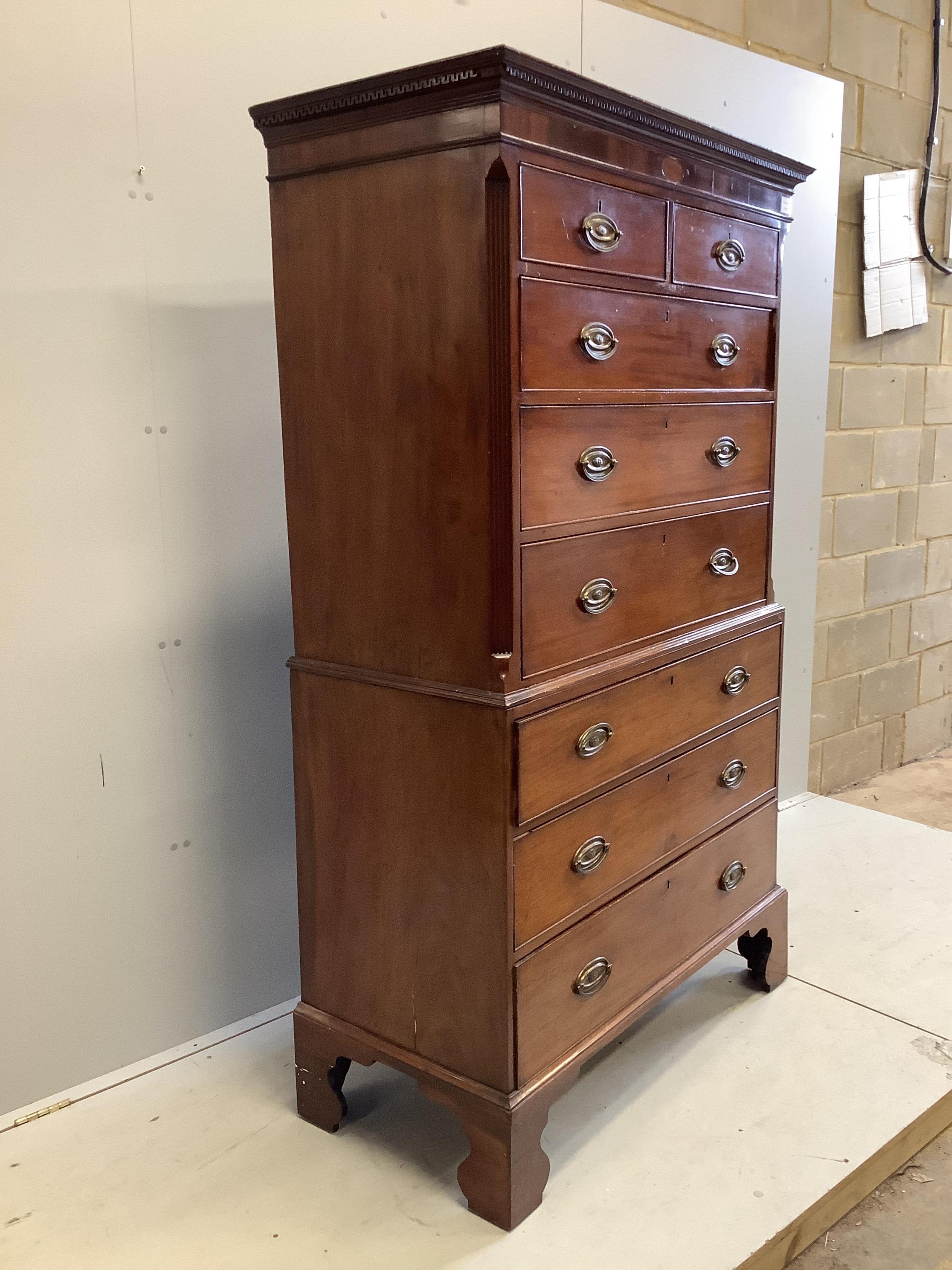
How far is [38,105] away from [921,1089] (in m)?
2.24

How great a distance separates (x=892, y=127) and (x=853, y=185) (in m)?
0.30

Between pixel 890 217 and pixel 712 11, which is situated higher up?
pixel 712 11

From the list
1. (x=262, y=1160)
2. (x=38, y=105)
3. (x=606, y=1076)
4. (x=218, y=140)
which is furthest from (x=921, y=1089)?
(x=38, y=105)

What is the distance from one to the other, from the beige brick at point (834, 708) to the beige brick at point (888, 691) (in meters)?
0.05

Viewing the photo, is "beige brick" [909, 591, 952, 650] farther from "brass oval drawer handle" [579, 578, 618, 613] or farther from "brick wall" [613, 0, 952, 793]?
"brass oval drawer handle" [579, 578, 618, 613]

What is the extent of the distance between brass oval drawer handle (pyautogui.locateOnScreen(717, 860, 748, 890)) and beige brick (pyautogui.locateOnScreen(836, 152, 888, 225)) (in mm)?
2101

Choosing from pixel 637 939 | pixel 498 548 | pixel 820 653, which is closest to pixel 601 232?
pixel 498 548

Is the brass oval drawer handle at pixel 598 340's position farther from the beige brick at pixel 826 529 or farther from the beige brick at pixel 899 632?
the beige brick at pixel 899 632

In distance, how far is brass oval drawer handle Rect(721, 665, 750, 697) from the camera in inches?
77.7

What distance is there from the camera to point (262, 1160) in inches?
67.6

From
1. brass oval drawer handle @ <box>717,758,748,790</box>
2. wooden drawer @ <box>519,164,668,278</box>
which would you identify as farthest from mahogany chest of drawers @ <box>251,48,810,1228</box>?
brass oval drawer handle @ <box>717,758,748,790</box>

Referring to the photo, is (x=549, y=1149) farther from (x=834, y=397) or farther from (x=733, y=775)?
(x=834, y=397)

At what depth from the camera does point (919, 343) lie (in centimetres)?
355

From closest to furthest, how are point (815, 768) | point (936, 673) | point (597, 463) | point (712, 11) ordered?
point (597, 463) < point (712, 11) < point (815, 768) < point (936, 673)
